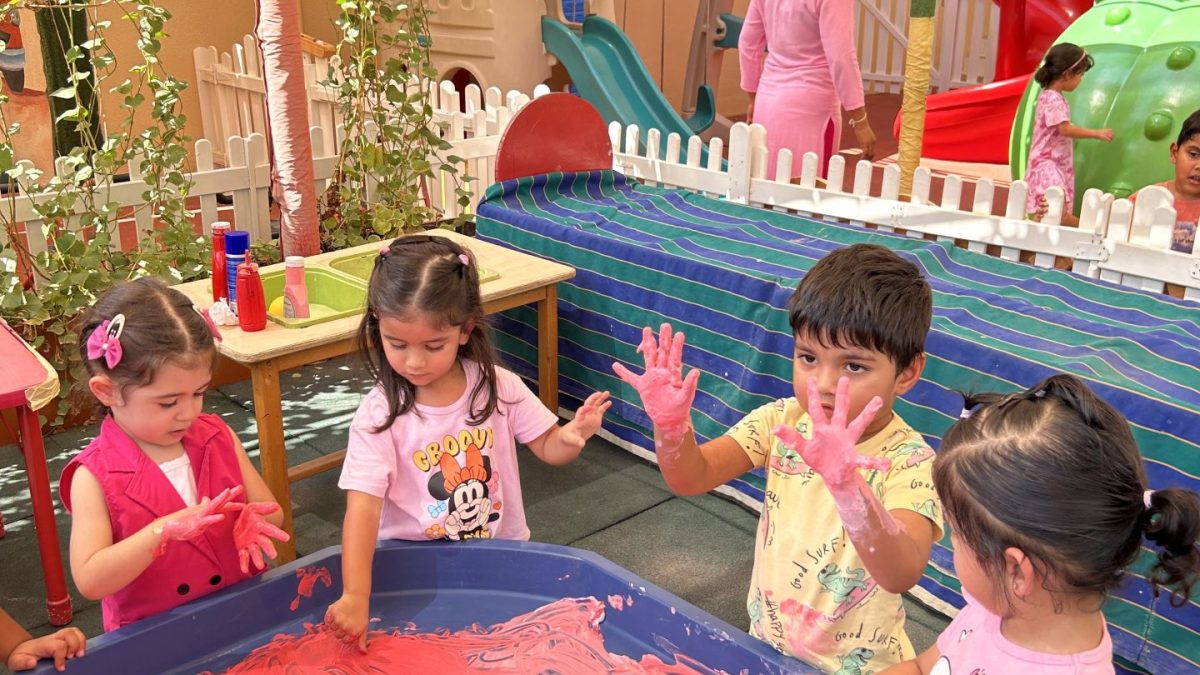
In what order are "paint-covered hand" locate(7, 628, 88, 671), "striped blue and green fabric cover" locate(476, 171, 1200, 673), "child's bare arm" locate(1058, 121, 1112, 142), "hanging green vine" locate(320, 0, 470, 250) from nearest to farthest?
"paint-covered hand" locate(7, 628, 88, 671) < "striped blue and green fabric cover" locate(476, 171, 1200, 673) < "child's bare arm" locate(1058, 121, 1112, 142) < "hanging green vine" locate(320, 0, 470, 250)

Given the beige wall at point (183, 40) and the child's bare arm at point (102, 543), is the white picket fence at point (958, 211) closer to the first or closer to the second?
the child's bare arm at point (102, 543)

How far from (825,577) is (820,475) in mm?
306

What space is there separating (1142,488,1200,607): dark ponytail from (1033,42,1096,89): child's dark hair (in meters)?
3.69

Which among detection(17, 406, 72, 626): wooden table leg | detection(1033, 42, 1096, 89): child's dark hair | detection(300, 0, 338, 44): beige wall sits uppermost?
detection(300, 0, 338, 44): beige wall

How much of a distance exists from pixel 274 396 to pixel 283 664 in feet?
3.53

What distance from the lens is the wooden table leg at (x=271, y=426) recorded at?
2904 mm

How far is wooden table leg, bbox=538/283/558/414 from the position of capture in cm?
371

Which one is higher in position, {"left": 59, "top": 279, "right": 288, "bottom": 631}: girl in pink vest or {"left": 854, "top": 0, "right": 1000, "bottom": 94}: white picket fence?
{"left": 854, "top": 0, "right": 1000, "bottom": 94}: white picket fence

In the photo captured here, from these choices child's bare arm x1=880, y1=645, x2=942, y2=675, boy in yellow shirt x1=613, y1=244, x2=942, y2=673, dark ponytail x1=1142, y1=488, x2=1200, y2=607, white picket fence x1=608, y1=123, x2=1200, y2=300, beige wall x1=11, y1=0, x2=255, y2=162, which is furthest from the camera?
beige wall x1=11, y1=0, x2=255, y2=162

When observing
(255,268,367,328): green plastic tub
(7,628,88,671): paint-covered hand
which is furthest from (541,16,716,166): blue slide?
(7,628,88,671): paint-covered hand

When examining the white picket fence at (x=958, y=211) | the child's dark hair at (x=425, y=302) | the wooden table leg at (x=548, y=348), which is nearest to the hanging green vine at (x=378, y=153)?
the white picket fence at (x=958, y=211)

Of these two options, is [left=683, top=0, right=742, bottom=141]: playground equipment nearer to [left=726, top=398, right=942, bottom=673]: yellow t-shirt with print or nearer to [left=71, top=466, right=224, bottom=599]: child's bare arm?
[left=726, top=398, right=942, bottom=673]: yellow t-shirt with print

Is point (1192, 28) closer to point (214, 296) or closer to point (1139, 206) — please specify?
point (1139, 206)

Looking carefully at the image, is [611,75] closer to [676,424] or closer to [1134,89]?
[1134,89]
